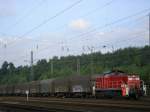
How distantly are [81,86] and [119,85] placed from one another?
9738mm

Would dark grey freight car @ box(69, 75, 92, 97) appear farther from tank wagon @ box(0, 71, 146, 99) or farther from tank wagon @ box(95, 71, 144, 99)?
tank wagon @ box(95, 71, 144, 99)

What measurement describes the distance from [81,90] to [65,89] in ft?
16.2

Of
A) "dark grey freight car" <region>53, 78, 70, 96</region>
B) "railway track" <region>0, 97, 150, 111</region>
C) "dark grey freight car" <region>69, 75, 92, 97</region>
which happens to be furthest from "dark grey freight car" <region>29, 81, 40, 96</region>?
"railway track" <region>0, 97, 150, 111</region>

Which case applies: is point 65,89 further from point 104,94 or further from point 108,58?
point 108,58

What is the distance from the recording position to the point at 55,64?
11356 centimetres

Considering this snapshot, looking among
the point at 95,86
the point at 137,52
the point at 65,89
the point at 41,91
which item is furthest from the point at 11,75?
the point at 95,86

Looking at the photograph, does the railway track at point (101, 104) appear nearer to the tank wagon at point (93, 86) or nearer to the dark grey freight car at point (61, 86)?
the tank wagon at point (93, 86)

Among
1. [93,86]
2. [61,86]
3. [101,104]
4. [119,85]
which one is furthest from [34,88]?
[101,104]

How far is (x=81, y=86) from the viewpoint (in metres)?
44.0

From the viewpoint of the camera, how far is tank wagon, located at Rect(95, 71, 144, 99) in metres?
34.0

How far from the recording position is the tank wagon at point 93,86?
3462cm

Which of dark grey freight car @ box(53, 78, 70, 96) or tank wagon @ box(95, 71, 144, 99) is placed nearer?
tank wagon @ box(95, 71, 144, 99)

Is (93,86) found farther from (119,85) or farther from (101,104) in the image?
(101,104)

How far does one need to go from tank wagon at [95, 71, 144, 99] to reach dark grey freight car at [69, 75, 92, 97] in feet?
12.4
